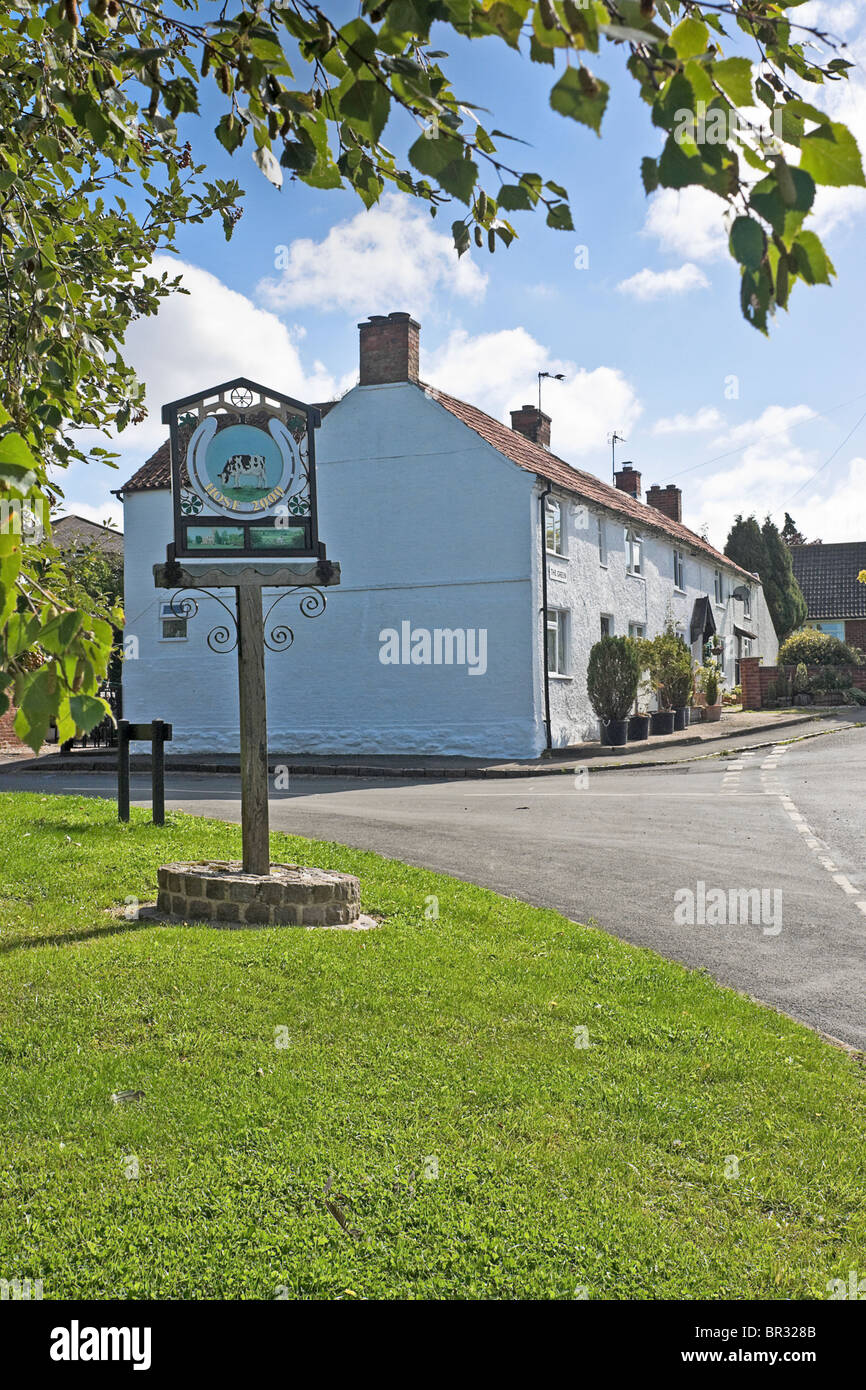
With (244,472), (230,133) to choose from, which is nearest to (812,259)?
(230,133)

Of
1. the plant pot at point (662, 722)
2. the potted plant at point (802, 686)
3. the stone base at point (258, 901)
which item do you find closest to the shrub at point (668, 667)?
the plant pot at point (662, 722)

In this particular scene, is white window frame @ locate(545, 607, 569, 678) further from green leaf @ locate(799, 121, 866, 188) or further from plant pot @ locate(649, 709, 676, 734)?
green leaf @ locate(799, 121, 866, 188)

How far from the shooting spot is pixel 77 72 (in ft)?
14.4

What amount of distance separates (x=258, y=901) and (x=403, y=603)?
18452 mm

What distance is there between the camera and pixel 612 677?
2503cm

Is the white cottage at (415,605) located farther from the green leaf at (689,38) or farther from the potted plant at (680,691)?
the green leaf at (689,38)

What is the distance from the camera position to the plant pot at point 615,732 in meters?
24.8

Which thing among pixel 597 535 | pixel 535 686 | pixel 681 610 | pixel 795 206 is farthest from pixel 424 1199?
pixel 681 610

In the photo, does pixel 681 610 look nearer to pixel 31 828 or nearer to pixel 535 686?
pixel 535 686

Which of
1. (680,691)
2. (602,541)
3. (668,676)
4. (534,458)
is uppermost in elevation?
(534,458)

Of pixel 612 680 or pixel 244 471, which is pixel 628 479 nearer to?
pixel 612 680

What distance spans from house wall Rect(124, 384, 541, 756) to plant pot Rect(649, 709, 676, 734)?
5.36m

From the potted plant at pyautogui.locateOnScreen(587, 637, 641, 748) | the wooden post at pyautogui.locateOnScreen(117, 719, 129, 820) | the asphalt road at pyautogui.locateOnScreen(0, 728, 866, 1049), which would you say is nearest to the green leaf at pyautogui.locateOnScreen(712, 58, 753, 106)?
the asphalt road at pyautogui.locateOnScreen(0, 728, 866, 1049)

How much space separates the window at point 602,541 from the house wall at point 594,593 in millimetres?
156
